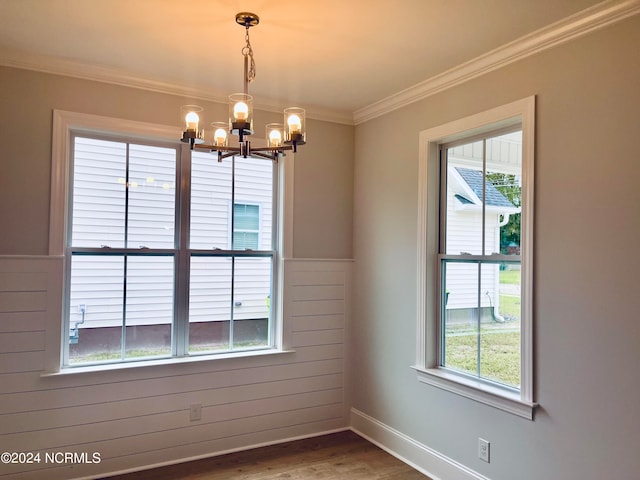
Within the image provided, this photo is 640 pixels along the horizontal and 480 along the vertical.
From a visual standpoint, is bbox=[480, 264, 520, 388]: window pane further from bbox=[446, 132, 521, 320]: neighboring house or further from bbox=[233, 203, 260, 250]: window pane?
bbox=[233, 203, 260, 250]: window pane

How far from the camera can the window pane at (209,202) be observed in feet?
11.1

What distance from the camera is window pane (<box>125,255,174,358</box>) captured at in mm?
3184

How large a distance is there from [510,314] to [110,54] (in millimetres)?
2841

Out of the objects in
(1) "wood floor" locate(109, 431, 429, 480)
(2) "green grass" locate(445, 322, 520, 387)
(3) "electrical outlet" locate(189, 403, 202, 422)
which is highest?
(2) "green grass" locate(445, 322, 520, 387)

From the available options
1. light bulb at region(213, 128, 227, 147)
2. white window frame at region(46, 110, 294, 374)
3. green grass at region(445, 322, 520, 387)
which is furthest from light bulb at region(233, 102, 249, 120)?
green grass at region(445, 322, 520, 387)

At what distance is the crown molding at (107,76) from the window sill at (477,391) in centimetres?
220

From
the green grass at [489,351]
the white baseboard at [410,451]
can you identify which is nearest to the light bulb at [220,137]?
the green grass at [489,351]

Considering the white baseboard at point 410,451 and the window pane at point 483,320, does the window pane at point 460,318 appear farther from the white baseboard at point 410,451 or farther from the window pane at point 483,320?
the white baseboard at point 410,451

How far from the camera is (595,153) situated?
2.19m

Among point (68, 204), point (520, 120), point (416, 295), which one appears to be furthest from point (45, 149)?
point (520, 120)

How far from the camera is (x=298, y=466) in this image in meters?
3.18

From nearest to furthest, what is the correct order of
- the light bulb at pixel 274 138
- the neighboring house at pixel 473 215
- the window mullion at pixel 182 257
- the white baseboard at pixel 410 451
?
1. the light bulb at pixel 274 138
2. the neighboring house at pixel 473 215
3. the white baseboard at pixel 410 451
4. the window mullion at pixel 182 257

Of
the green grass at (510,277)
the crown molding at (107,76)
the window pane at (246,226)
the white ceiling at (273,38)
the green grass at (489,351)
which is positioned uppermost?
the white ceiling at (273,38)

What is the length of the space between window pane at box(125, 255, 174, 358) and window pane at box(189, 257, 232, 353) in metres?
0.16
